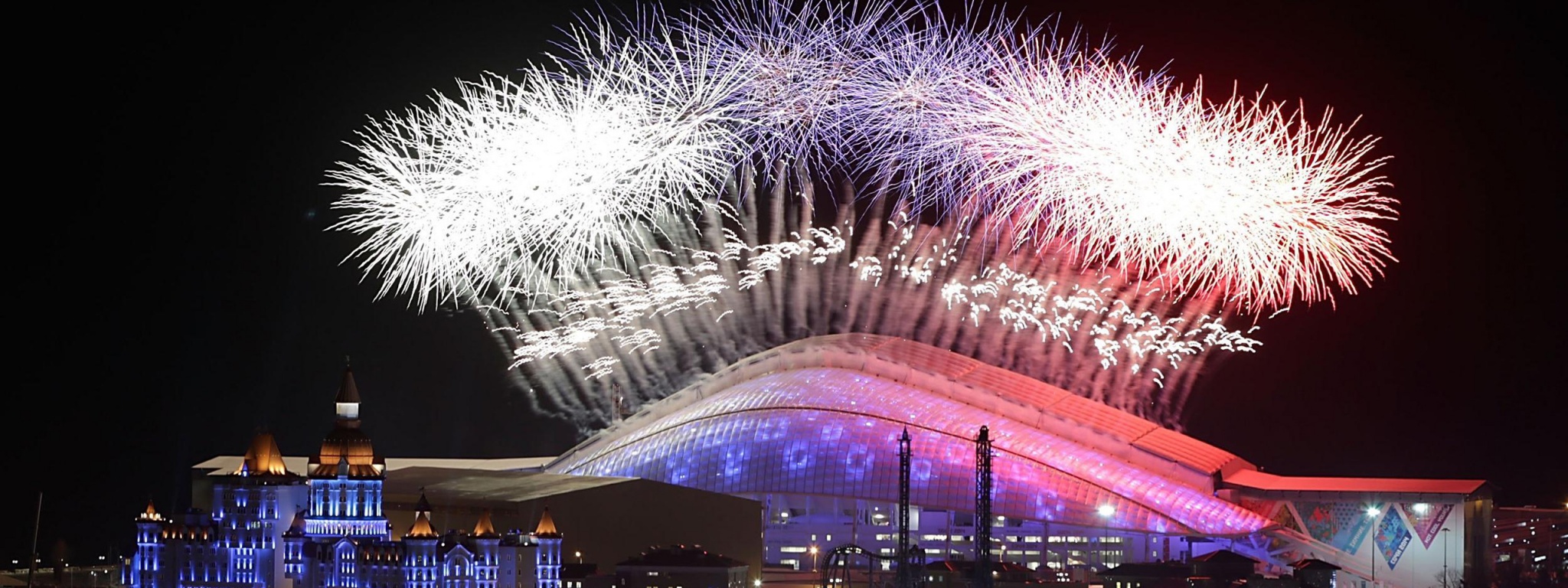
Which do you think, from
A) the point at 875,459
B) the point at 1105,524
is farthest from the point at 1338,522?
the point at 875,459

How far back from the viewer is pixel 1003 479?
93438mm

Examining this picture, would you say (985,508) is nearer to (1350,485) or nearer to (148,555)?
(148,555)

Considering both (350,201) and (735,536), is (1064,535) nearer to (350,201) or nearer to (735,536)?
(735,536)

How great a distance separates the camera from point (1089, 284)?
3152 inches

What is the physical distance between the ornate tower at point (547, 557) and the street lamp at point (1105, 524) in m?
32.7

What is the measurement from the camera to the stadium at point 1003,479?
89375 mm

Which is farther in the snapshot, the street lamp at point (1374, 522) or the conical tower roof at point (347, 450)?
the street lamp at point (1374, 522)

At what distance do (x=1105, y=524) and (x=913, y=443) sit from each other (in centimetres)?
1159

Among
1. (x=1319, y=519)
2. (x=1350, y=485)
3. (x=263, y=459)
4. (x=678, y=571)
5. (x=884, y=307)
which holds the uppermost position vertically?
(x=884, y=307)

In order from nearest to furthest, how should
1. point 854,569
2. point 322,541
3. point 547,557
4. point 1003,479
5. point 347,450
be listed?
point 322,541, point 547,557, point 347,450, point 854,569, point 1003,479

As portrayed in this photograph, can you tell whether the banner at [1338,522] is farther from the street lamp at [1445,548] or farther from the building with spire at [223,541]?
the building with spire at [223,541]

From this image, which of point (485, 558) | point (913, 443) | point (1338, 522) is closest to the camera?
point (485, 558)

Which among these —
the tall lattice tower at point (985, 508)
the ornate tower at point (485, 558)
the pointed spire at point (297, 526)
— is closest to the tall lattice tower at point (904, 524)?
the tall lattice tower at point (985, 508)

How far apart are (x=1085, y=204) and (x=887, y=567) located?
35550mm
